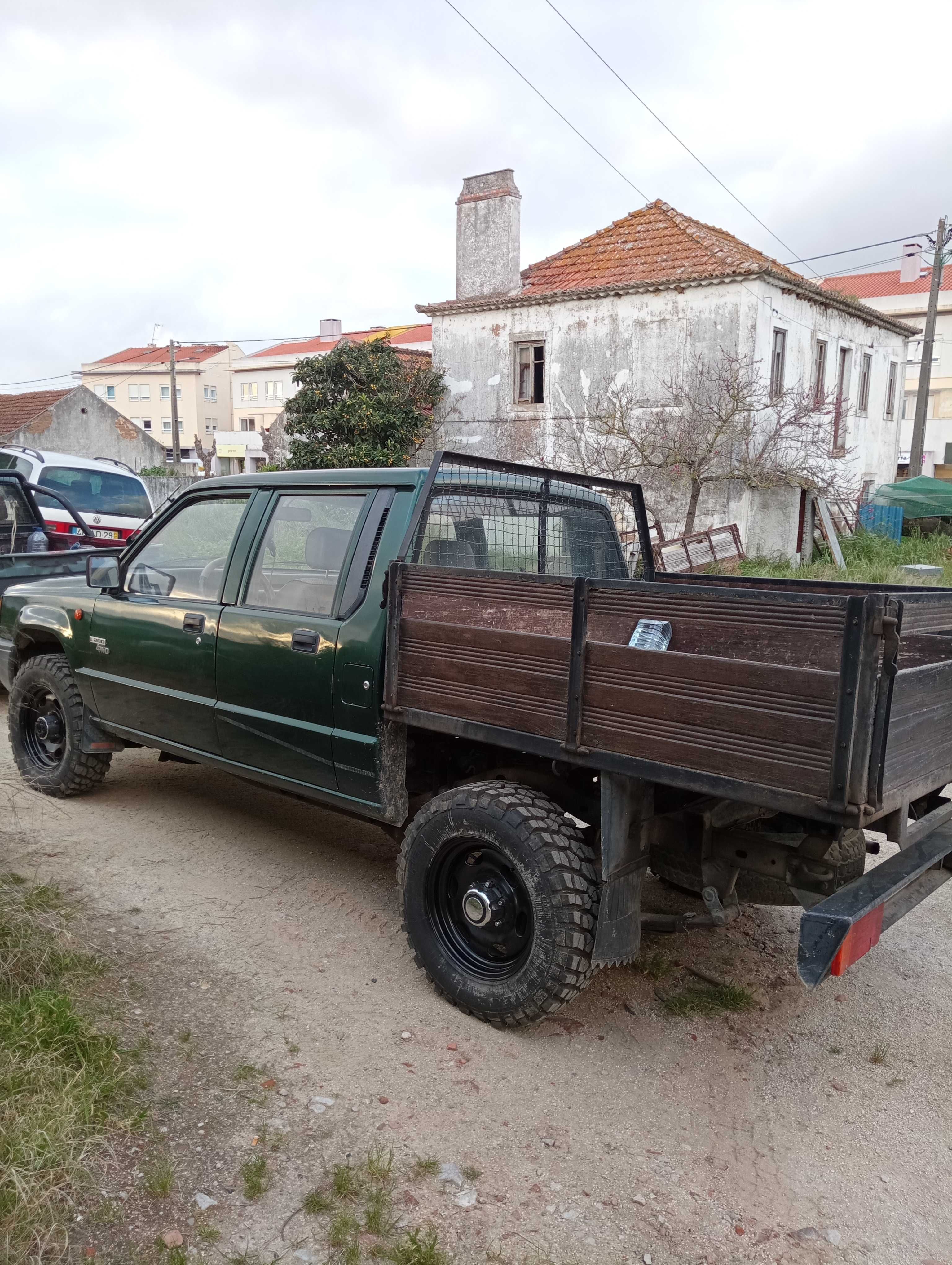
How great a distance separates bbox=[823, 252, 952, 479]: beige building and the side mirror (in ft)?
132

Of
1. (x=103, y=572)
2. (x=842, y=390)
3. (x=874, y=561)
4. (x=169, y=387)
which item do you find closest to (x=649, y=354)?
(x=842, y=390)

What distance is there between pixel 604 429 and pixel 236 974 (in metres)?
16.1

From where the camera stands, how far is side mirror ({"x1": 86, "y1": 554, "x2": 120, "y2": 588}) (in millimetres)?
4875

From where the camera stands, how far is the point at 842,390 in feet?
70.8

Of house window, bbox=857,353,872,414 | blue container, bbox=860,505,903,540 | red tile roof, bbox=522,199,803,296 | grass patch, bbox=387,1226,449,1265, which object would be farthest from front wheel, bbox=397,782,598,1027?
house window, bbox=857,353,872,414

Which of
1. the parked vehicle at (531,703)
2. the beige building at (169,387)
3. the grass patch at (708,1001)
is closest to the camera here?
the parked vehicle at (531,703)

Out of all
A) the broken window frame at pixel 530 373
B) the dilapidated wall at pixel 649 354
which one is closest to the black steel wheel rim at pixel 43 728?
the dilapidated wall at pixel 649 354

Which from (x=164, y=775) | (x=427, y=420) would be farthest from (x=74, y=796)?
(x=427, y=420)

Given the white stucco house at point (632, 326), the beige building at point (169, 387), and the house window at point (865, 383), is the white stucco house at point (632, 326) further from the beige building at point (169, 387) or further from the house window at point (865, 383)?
the beige building at point (169, 387)

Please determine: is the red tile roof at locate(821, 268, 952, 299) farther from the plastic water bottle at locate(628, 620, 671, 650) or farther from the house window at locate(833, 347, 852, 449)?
the plastic water bottle at locate(628, 620, 671, 650)

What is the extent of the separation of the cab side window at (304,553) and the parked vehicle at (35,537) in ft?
12.5

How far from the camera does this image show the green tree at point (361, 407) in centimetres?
2069

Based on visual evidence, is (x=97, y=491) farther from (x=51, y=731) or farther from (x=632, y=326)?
(x=632, y=326)

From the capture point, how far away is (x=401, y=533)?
3.69 meters
